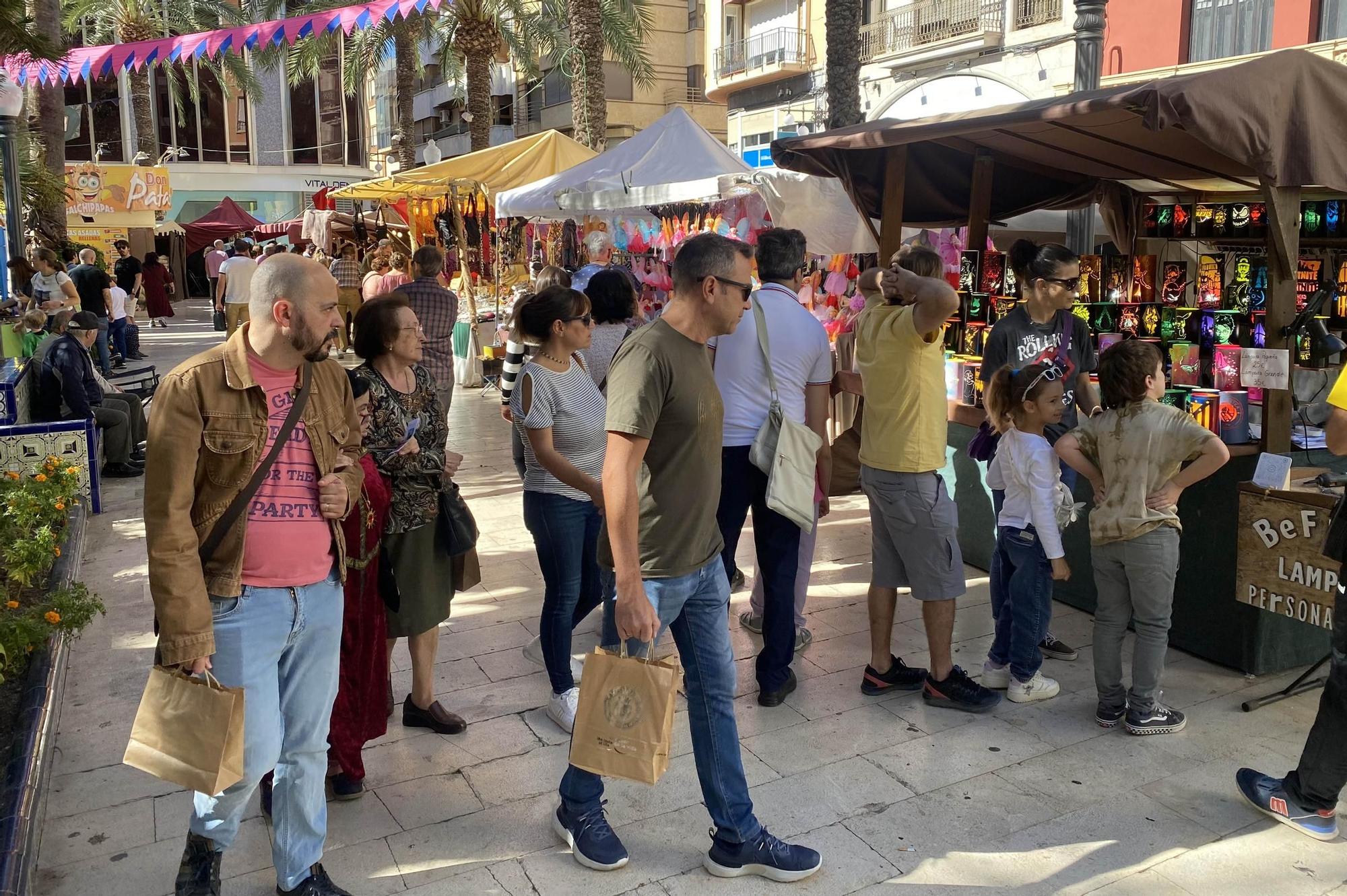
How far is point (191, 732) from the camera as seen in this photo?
2514 millimetres

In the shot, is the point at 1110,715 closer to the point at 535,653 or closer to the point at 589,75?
the point at 535,653

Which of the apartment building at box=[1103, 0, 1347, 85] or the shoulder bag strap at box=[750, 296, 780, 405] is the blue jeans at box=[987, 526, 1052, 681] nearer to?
the shoulder bag strap at box=[750, 296, 780, 405]

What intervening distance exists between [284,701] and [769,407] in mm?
2095

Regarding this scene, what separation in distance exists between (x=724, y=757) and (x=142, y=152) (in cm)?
3357

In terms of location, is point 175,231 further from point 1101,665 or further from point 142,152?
point 1101,665

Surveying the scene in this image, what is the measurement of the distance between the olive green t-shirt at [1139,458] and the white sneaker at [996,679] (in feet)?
2.65

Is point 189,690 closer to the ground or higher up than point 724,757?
higher up

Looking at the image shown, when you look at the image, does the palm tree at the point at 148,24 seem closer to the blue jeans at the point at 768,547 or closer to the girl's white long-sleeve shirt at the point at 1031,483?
the blue jeans at the point at 768,547

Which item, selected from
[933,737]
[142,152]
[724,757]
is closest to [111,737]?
[724,757]

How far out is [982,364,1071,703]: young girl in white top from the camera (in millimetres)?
4176

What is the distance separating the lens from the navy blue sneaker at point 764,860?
10.3 feet

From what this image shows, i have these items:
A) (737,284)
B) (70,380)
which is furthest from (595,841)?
(70,380)

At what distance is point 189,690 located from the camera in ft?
8.22

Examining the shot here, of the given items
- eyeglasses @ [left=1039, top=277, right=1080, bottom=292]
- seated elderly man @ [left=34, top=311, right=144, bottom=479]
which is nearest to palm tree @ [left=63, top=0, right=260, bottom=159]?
seated elderly man @ [left=34, top=311, right=144, bottom=479]
